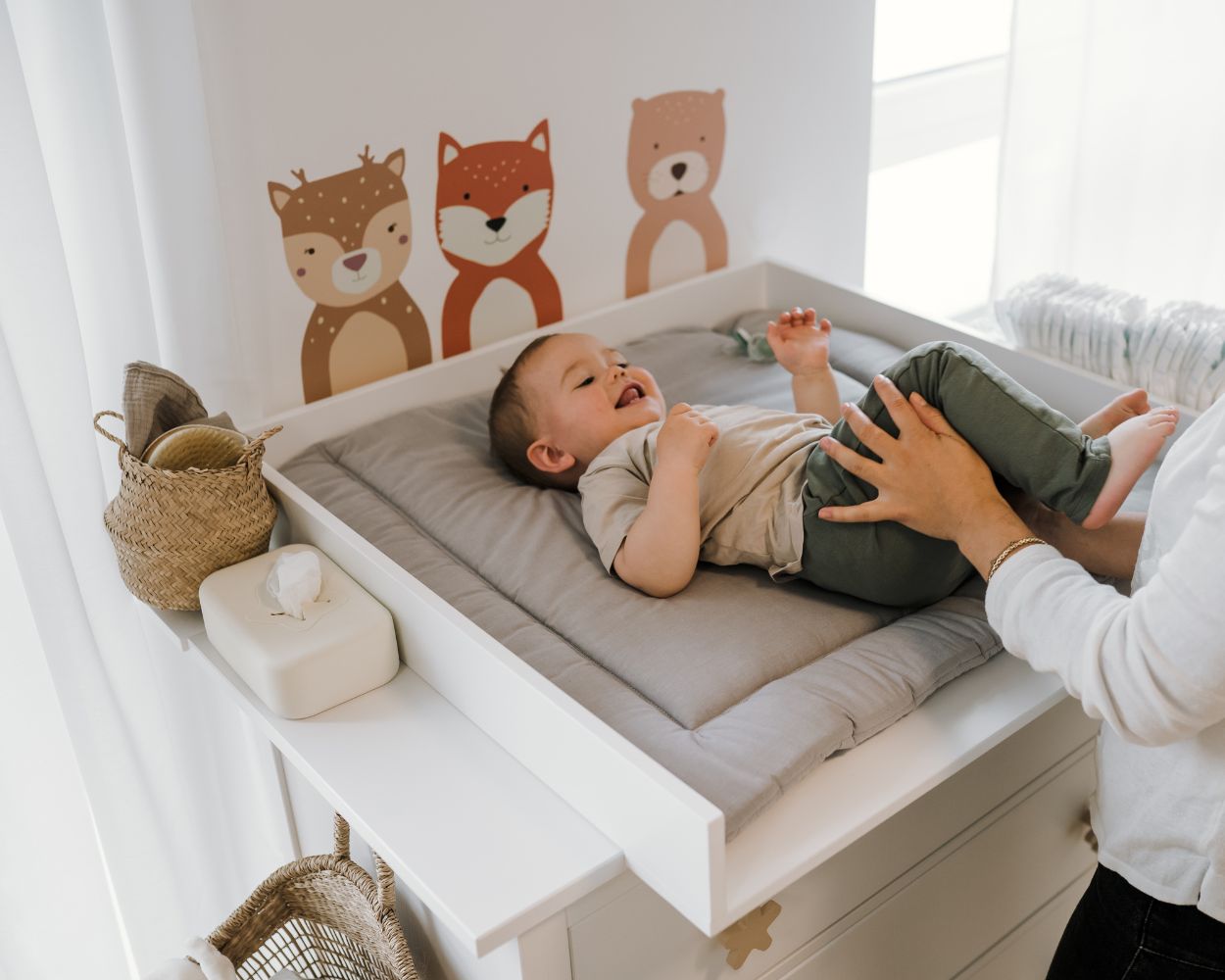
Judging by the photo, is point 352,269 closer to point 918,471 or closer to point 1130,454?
point 918,471

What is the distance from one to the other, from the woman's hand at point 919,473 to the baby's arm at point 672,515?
146mm

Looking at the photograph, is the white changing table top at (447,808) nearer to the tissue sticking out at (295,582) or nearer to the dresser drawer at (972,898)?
the tissue sticking out at (295,582)

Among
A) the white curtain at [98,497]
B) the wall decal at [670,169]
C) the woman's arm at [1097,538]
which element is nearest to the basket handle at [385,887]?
the white curtain at [98,497]

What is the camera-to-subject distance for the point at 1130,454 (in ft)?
3.71

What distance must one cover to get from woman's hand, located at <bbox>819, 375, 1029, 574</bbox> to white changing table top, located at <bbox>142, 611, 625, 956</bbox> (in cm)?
43

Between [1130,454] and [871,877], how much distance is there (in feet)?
1.68

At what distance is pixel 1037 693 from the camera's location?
47.6 inches

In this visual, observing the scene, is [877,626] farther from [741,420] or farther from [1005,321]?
[1005,321]

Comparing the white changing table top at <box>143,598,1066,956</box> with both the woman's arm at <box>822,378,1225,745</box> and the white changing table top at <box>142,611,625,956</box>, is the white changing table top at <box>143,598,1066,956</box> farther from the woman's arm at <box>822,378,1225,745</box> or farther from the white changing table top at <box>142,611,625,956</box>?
the woman's arm at <box>822,378,1225,745</box>

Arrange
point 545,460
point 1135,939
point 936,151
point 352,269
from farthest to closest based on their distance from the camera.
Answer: point 936,151 → point 352,269 → point 545,460 → point 1135,939

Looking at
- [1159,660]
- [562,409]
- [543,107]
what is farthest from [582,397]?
[1159,660]

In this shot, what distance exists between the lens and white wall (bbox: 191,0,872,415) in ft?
5.05

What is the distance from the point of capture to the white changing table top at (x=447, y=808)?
3.27 ft

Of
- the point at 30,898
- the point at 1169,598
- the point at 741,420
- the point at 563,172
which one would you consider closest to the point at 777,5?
the point at 563,172
